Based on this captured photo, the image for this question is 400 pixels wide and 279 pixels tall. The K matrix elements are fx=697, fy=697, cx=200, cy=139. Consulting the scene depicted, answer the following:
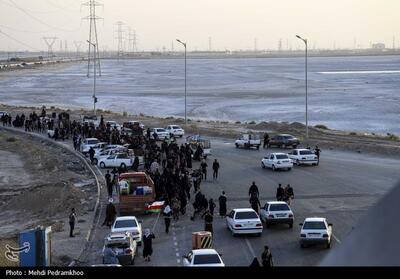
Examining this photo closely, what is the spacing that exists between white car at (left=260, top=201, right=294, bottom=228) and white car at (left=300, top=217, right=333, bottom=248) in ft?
8.92

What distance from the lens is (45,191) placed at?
33.6m

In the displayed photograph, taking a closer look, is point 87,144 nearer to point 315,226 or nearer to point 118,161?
point 118,161

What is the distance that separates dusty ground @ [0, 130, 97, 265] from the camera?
26.4 metres

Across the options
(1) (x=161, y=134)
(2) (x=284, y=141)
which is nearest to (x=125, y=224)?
(2) (x=284, y=141)

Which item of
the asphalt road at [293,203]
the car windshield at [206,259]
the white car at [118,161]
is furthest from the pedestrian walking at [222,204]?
the white car at [118,161]

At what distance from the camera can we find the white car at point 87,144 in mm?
45562

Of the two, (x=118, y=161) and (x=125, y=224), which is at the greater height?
(x=118, y=161)

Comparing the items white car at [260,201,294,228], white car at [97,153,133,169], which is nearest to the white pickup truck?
white car at [97,153,133,169]

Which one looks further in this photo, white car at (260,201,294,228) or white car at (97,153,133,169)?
white car at (97,153,133,169)

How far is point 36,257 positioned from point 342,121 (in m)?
62.7

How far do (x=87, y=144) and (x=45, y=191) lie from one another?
1272cm

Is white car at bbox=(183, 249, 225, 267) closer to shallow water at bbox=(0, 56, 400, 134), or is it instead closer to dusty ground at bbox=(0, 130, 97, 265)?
dusty ground at bbox=(0, 130, 97, 265)

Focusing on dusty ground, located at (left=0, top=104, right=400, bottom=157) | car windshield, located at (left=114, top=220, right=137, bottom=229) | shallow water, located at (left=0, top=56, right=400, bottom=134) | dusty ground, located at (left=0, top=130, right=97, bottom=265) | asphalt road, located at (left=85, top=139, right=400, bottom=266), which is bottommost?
dusty ground, located at (left=0, top=130, right=97, bottom=265)

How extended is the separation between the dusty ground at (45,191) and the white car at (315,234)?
6.89 metres
